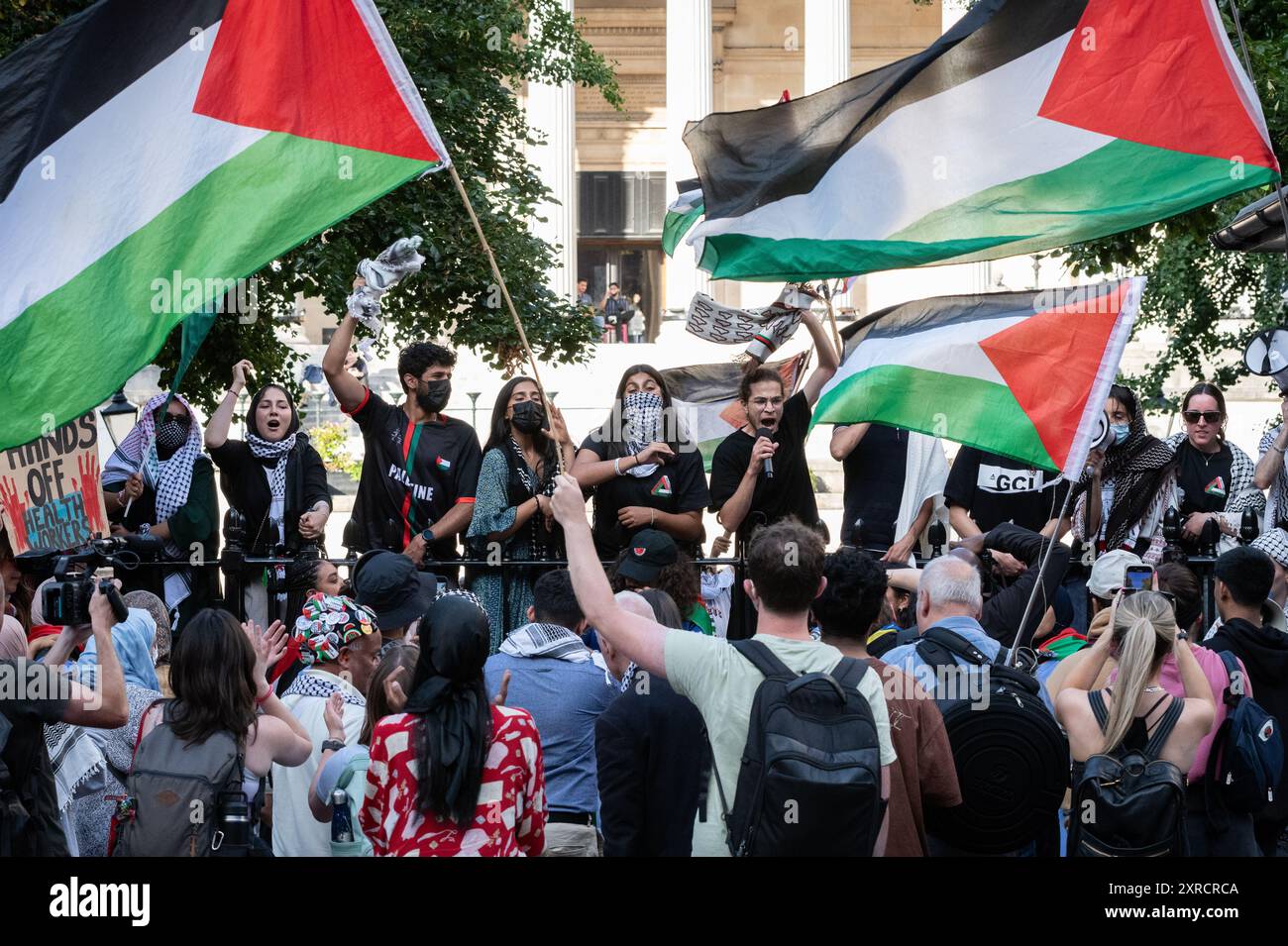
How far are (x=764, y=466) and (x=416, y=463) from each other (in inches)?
69.7

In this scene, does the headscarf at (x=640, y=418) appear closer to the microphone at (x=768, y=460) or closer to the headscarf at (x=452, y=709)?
the microphone at (x=768, y=460)

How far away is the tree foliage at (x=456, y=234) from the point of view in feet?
39.8

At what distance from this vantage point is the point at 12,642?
5453mm

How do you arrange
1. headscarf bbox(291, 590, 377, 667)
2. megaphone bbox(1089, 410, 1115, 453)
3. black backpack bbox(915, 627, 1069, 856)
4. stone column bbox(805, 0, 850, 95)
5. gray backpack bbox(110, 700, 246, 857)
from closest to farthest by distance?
1. gray backpack bbox(110, 700, 246, 857)
2. black backpack bbox(915, 627, 1069, 856)
3. headscarf bbox(291, 590, 377, 667)
4. megaphone bbox(1089, 410, 1115, 453)
5. stone column bbox(805, 0, 850, 95)

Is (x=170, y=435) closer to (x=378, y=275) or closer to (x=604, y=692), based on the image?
(x=378, y=275)

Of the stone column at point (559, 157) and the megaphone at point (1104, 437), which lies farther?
the stone column at point (559, 157)

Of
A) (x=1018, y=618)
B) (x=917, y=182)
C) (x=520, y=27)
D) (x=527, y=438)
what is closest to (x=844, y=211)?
(x=917, y=182)

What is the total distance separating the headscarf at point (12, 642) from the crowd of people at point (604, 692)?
1cm

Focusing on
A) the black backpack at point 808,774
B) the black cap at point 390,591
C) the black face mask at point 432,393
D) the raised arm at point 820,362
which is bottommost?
the black backpack at point 808,774

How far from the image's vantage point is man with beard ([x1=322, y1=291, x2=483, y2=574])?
8312 millimetres

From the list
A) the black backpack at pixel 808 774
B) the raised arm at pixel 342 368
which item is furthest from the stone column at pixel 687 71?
the black backpack at pixel 808 774

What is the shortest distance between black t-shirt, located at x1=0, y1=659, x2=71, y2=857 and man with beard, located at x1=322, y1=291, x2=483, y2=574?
317 cm

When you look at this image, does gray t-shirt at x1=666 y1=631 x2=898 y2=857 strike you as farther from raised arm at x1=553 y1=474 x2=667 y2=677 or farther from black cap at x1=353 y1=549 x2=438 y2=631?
black cap at x1=353 y1=549 x2=438 y2=631

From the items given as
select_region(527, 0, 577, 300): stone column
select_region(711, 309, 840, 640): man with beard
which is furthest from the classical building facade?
select_region(711, 309, 840, 640): man with beard
